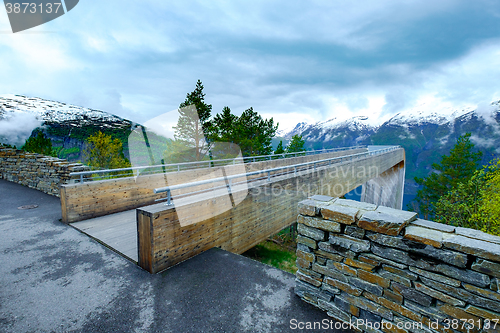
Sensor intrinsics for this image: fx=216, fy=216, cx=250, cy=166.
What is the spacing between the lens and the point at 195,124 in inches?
958

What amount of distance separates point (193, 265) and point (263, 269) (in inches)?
54.5

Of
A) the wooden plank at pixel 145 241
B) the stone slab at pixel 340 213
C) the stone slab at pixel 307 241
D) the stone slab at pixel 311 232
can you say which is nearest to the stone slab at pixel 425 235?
the stone slab at pixel 340 213

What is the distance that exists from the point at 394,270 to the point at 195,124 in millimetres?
23962

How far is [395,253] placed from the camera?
242 centimetres

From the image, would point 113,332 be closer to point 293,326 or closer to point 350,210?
point 293,326

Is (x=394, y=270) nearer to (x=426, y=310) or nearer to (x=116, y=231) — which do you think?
(x=426, y=310)

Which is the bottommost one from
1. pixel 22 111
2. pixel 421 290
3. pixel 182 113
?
pixel 421 290

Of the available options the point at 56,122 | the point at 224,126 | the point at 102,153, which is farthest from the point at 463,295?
the point at 56,122

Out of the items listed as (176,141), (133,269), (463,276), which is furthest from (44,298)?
(176,141)

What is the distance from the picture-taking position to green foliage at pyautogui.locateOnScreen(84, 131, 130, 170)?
22656 mm

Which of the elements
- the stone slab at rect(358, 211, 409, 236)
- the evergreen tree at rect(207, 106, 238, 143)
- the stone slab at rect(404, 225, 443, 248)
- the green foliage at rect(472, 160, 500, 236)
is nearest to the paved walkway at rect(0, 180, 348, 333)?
the stone slab at rect(358, 211, 409, 236)

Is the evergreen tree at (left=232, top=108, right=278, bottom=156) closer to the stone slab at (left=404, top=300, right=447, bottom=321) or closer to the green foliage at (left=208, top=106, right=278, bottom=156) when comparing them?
the green foliage at (left=208, top=106, right=278, bottom=156)

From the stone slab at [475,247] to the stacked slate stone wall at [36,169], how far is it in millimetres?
10950

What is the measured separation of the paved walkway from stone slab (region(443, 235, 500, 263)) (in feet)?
6.20
